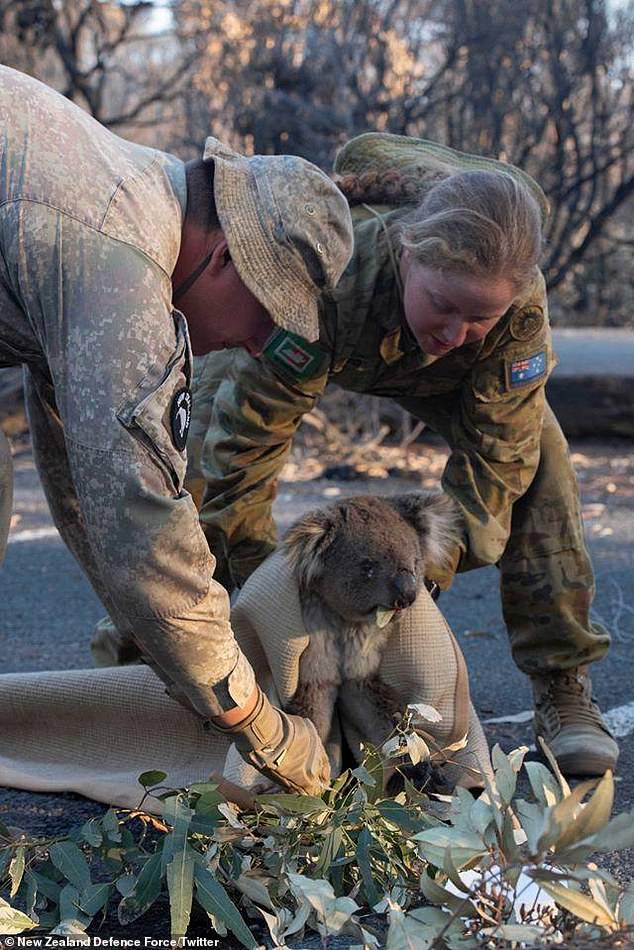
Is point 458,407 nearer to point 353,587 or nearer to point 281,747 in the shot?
point 353,587

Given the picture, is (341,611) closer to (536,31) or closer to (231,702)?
(231,702)

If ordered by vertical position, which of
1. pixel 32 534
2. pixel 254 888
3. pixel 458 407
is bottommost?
pixel 32 534

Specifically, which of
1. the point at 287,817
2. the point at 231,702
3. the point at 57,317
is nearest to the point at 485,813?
the point at 231,702

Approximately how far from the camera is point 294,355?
3.50 meters

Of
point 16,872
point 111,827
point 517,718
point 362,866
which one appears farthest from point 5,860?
point 517,718

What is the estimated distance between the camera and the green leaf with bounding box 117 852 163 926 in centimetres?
249

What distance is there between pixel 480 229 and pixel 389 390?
2.63 ft

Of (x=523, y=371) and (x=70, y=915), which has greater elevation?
(x=523, y=371)

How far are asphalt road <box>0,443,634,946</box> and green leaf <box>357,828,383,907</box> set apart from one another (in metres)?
0.17

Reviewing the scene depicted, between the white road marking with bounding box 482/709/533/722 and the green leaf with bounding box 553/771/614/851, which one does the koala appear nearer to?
the white road marking with bounding box 482/709/533/722

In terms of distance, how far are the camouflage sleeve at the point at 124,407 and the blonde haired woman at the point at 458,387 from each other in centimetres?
112

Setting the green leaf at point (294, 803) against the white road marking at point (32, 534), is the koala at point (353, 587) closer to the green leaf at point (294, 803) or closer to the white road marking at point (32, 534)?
the green leaf at point (294, 803)

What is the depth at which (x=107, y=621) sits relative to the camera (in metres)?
3.98

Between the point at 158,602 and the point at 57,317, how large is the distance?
0.52 metres
